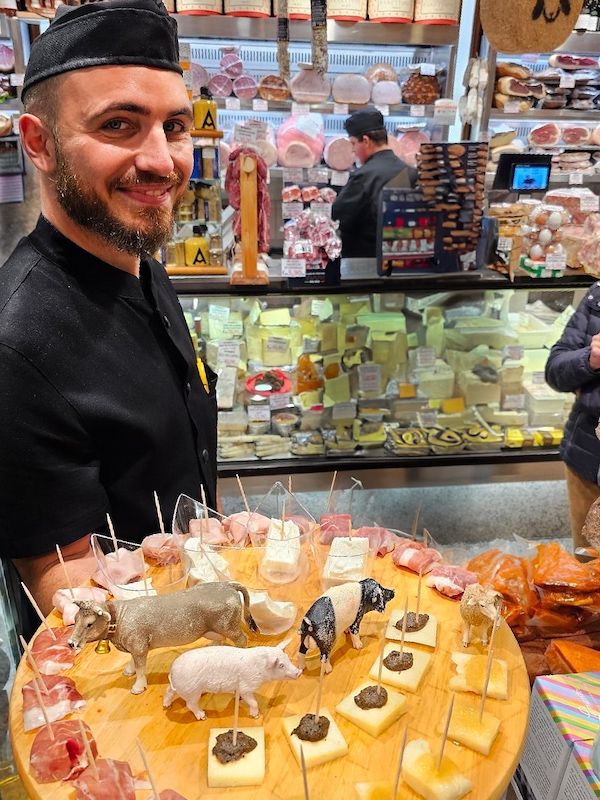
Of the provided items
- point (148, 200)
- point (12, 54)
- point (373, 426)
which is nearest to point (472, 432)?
point (373, 426)

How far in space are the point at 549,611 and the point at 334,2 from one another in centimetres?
406

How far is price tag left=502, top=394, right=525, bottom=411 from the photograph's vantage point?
391 cm

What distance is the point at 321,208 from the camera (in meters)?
3.36

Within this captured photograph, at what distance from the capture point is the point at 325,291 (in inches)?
130

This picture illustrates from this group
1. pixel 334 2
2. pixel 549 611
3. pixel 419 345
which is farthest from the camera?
pixel 334 2

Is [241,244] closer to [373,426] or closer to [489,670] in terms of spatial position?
[373,426]

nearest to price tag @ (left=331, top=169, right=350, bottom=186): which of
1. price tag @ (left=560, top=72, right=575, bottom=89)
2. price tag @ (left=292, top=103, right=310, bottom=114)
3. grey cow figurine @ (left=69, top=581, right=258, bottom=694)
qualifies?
price tag @ (left=292, top=103, right=310, bottom=114)

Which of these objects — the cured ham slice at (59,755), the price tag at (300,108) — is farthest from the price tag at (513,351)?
the cured ham slice at (59,755)

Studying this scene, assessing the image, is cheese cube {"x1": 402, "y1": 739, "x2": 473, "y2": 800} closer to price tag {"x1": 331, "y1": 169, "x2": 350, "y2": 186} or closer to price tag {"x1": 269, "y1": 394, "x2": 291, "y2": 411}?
price tag {"x1": 269, "y1": 394, "x2": 291, "y2": 411}

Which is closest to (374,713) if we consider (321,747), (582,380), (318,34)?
(321,747)

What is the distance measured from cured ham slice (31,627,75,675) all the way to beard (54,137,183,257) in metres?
0.88

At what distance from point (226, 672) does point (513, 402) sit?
3171mm

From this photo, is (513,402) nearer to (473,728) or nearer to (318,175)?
(318,175)

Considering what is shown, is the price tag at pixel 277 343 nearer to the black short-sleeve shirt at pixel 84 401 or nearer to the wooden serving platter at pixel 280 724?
the black short-sleeve shirt at pixel 84 401
